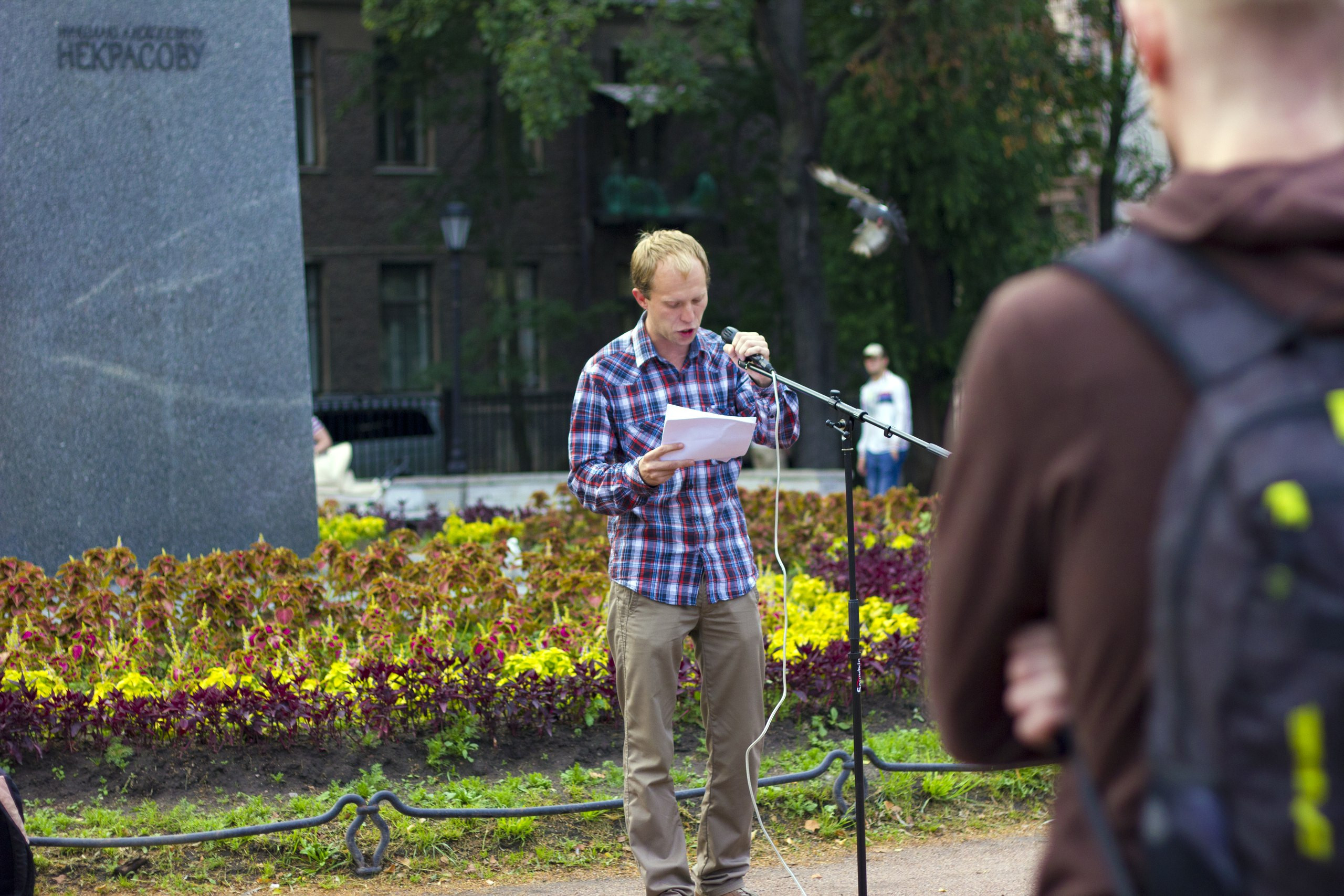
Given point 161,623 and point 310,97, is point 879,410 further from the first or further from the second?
point 310,97

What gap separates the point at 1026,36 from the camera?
706 inches

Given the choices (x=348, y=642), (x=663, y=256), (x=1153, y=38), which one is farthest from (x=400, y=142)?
(x=1153, y=38)

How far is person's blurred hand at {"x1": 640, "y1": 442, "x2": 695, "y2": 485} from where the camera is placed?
4.08m

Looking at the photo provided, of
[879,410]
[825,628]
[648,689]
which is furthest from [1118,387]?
[879,410]

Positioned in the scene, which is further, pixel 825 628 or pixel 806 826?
pixel 825 628

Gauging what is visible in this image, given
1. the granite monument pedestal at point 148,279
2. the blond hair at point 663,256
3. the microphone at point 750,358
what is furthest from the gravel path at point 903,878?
the granite monument pedestal at point 148,279

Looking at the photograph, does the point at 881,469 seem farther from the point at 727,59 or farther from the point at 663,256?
the point at 663,256

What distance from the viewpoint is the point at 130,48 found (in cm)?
877

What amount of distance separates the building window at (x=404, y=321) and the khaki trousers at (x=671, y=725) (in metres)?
25.5

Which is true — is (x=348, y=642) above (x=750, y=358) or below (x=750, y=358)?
below

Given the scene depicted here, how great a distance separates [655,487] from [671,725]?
0.76 metres

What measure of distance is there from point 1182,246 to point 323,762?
5075mm

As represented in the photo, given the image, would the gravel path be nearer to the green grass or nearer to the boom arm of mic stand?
the green grass

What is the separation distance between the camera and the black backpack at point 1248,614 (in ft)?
3.78
